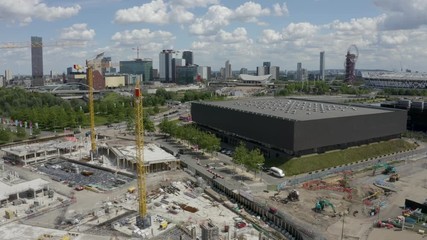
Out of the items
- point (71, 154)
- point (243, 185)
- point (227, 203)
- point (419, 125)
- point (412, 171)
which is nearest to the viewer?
point (227, 203)

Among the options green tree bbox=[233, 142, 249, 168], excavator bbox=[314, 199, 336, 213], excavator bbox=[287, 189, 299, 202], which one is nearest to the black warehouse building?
green tree bbox=[233, 142, 249, 168]

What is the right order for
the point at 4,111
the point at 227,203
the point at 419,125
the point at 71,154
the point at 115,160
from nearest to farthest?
the point at 227,203
the point at 115,160
the point at 71,154
the point at 419,125
the point at 4,111

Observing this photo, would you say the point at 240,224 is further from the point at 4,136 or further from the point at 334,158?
the point at 4,136

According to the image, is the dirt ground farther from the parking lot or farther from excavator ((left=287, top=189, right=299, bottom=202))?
the parking lot

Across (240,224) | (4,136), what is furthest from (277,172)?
(4,136)

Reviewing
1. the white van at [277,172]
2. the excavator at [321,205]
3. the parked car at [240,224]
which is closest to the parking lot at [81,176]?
the parked car at [240,224]

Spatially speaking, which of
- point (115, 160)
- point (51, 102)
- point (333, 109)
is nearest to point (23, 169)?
point (115, 160)

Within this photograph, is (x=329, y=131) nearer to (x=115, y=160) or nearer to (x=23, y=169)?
(x=115, y=160)
